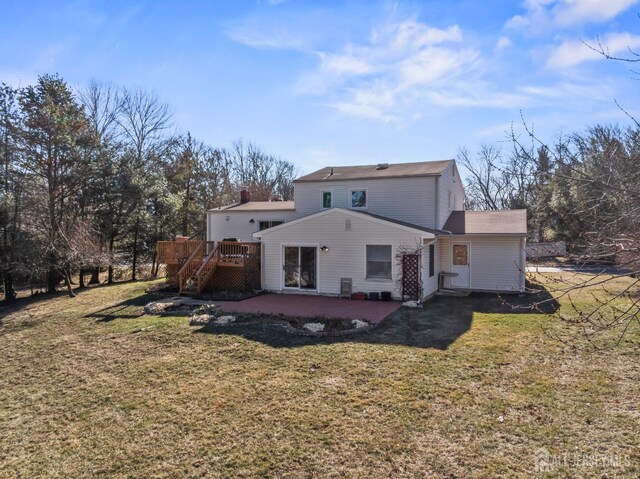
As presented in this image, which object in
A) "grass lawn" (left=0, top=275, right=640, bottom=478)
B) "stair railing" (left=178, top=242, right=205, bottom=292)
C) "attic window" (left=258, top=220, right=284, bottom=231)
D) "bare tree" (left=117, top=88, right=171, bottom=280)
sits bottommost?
"grass lawn" (left=0, top=275, right=640, bottom=478)

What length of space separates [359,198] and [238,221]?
734 centimetres

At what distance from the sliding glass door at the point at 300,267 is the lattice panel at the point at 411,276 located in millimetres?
3280

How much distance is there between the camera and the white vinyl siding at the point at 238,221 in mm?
19562

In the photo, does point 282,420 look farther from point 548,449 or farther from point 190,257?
point 190,257

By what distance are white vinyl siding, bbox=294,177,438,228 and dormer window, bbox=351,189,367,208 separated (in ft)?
0.45

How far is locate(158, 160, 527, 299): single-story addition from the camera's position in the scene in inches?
519

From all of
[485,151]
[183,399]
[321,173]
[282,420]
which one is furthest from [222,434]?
[485,151]

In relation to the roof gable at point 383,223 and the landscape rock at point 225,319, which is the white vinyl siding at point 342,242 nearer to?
the roof gable at point 383,223

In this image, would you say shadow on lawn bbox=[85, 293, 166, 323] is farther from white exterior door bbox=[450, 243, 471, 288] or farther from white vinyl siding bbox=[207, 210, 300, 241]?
white exterior door bbox=[450, 243, 471, 288]

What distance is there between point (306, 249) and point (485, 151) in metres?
27.1

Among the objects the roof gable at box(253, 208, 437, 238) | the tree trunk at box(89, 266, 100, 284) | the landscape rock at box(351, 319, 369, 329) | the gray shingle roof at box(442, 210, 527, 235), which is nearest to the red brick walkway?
the landscape rock at box(351, 319, 369, 329)

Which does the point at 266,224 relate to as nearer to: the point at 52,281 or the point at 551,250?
the point at 52,281

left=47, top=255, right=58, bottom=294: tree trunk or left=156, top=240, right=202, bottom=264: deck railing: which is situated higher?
left=156, top=240, right=202, bottom=264: deck railing

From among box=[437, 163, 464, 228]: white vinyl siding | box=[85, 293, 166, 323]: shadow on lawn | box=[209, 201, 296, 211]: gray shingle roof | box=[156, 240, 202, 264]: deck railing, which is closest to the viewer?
box=[85, 293, 166, 323]: shadow on lawn
